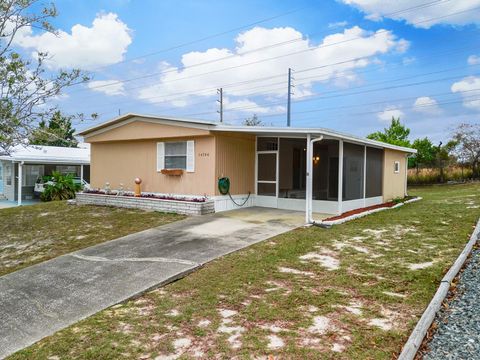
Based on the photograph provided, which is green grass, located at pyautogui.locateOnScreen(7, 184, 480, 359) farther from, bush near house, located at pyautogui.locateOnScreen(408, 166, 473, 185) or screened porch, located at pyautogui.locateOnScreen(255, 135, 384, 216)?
bush near house, located at pyautogui.locateOnScreen(408, 166, 473, 185)

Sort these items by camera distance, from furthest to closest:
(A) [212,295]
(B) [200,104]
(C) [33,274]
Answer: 1. (B) [200,104]
2. (C) [33,274]
3. (A) [212,295]

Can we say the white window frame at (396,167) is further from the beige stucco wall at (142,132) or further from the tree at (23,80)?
the tree at (23,80)

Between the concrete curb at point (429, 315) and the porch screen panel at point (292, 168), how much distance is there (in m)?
6.21

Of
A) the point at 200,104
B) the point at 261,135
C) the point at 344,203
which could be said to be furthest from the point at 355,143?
the point at 200,104

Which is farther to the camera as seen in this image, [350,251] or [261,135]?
[261,135]

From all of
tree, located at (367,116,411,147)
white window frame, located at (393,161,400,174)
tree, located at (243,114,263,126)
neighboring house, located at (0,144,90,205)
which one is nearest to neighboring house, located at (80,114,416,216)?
white window frame, located at (393,161,400,174)

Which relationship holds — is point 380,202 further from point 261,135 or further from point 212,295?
point 212,295

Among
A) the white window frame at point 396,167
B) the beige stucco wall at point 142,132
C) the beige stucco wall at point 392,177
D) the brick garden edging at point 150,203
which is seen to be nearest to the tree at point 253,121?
the beige stucco wall at point 392,177

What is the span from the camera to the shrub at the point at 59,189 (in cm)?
1669

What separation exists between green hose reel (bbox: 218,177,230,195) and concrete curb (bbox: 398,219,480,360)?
257 inches

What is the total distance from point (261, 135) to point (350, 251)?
612 cm

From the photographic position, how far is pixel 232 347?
3.29 metres

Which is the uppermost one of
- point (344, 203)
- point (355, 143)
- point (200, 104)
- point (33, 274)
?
point (200, 104)

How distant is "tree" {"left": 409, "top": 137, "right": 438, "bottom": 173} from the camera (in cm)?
2700
